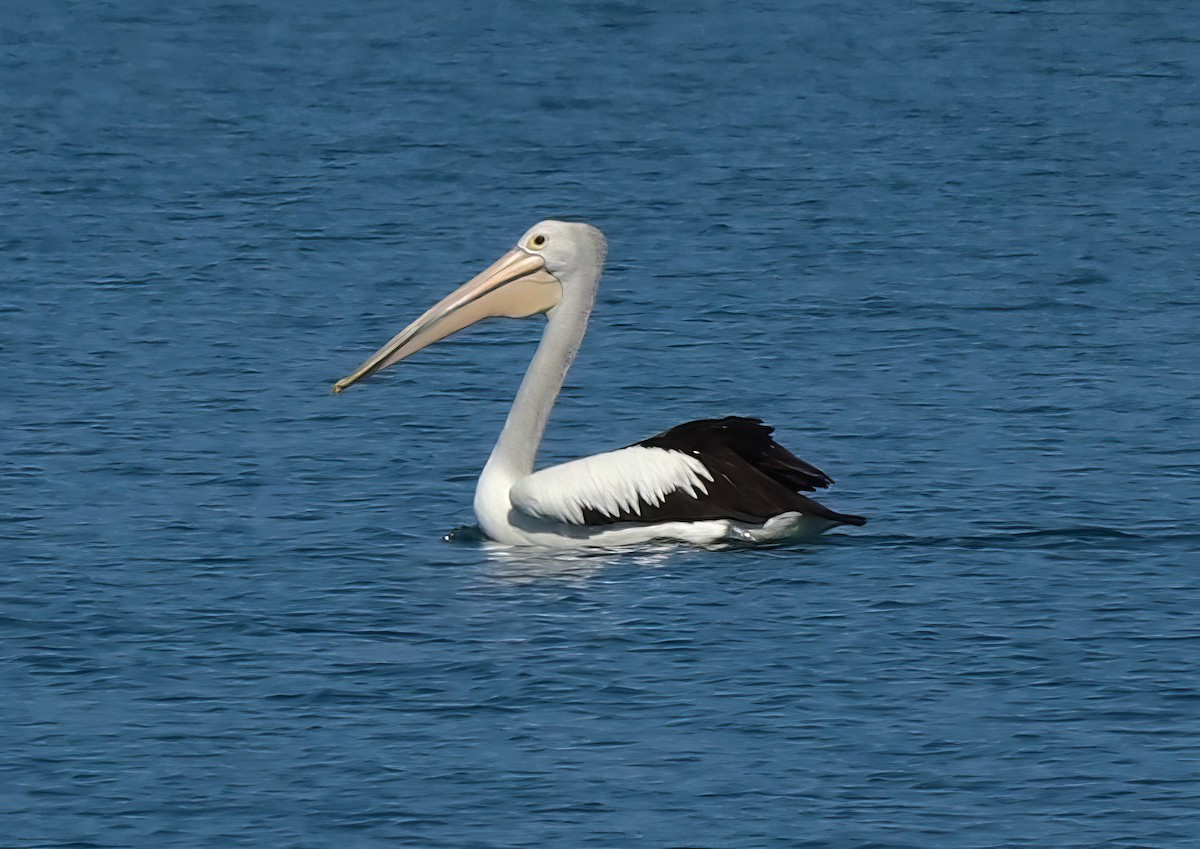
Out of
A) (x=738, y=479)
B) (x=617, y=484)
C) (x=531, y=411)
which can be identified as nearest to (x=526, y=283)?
(x=531, y=411)

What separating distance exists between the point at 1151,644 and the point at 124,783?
3815mm

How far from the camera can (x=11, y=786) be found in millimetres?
8719

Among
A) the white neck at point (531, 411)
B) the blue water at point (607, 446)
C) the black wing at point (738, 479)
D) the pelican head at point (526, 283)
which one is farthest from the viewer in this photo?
the pelican head at point (526, 283)

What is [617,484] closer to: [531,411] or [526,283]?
[531,411]

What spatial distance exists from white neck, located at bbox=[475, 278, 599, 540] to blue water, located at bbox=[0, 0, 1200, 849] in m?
0.29

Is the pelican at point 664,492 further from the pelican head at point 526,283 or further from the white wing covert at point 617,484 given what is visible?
the pelican head at point 526,283

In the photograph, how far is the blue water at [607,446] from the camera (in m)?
8.76

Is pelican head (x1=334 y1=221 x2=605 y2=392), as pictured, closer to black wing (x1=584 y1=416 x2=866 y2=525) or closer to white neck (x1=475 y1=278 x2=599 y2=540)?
white neck (x1=475 y1=278 x2=599 y2=540)

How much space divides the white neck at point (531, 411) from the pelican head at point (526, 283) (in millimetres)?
66

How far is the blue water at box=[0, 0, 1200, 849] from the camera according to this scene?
8.76m

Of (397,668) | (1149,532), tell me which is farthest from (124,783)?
(1149,532)

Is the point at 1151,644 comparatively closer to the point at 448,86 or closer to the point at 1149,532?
the point at 1149,532

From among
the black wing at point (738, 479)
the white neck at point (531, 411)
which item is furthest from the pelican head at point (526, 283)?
the black wing at point (738, 479)

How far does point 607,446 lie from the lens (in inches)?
523
